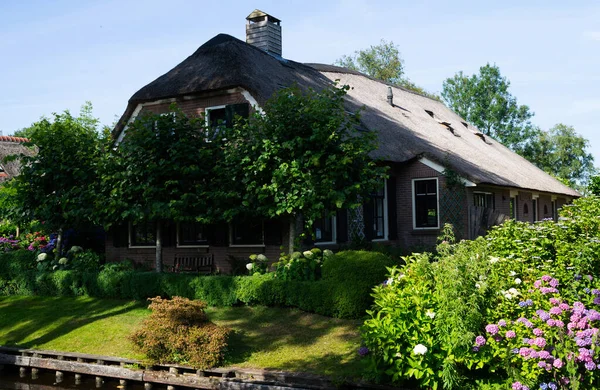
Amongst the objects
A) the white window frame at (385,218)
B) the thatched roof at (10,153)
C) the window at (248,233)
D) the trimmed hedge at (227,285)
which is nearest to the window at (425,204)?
the white window frame at (385,218)

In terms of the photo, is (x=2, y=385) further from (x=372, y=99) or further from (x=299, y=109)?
(x=372, y=99)

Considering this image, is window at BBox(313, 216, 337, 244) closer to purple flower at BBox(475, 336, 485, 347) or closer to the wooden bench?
the wooden bench

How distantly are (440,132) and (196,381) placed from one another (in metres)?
18.4

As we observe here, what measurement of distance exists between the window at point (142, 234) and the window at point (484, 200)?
10.1 m

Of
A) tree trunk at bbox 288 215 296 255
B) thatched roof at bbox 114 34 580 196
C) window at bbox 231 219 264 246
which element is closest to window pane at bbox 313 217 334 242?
window at bbox 231 219 264 246

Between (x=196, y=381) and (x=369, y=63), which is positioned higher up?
(x=369, y=63)

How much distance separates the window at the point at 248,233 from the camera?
51.8ft

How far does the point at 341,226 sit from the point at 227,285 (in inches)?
199

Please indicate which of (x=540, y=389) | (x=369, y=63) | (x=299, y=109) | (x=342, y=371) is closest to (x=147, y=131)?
(x=299, y=109)

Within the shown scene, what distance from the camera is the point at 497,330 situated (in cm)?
705

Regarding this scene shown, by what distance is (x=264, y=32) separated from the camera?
22.2 meters

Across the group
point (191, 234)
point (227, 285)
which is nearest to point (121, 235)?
point (191, 234)

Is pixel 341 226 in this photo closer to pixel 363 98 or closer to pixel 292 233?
pixel 292 233

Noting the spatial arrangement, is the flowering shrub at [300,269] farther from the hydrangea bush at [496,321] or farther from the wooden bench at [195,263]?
the hydrangea bush at [496,321]
